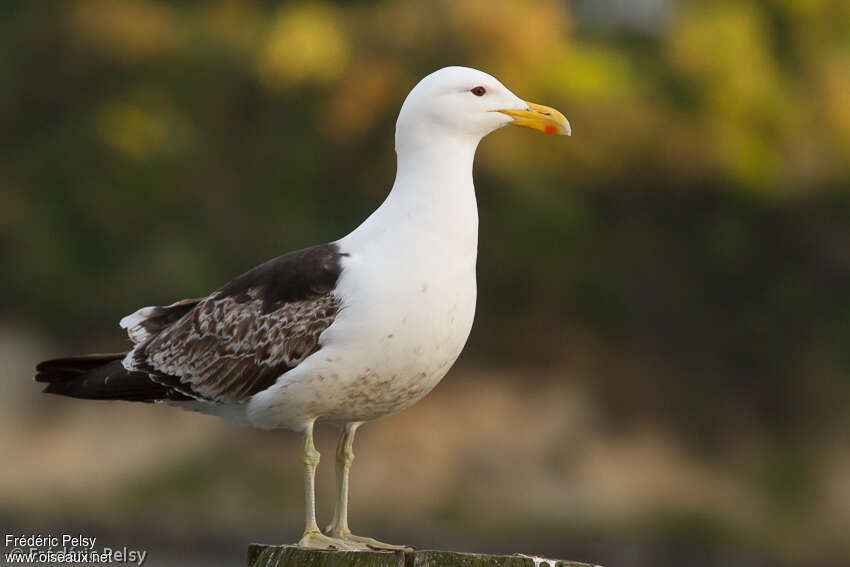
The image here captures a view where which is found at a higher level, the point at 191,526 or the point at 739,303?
the point at 739,303


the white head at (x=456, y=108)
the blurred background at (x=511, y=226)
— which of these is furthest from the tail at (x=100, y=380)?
the blurred background at (x=511, y=226)

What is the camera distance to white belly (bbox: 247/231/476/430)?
4562mm

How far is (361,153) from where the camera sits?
560 inches

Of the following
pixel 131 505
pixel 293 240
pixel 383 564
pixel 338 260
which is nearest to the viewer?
pixel 383 564

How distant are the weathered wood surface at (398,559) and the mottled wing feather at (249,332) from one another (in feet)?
2.42

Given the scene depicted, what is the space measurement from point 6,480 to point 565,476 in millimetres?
5222

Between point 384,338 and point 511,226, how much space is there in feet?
30.2

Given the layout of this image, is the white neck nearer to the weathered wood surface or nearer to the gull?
the gull

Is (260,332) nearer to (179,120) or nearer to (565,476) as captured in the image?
(565,476)

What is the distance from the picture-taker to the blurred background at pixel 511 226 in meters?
12.6

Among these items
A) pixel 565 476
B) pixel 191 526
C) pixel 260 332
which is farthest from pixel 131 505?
pixel 260 332

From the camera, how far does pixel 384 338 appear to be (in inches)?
179

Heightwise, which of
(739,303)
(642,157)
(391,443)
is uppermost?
(642,157)

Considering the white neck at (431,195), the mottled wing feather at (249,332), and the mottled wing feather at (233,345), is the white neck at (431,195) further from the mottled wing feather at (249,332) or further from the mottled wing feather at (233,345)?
the mottled wing feather at (233,345)
